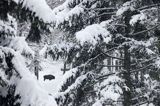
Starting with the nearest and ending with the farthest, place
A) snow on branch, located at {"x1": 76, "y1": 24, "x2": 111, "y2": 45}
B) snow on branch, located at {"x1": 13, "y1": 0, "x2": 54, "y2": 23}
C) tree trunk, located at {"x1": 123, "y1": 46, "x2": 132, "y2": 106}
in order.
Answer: snow on branch, located at {"x1": 13, "y1": 0, "x2": 54, "y2": 23}
snow on branch, located at {"x1": 76, "y1": 24, "x2": 111, "y2": 45}
tree trunk, located at {"x1": 123, "y1": 46, "x2": 132, "y2": 106}

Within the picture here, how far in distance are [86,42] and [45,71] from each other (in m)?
41.7

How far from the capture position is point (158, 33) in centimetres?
1126

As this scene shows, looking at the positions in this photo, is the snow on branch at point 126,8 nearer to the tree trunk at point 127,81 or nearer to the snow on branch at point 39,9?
the tree trunk at point 127,81

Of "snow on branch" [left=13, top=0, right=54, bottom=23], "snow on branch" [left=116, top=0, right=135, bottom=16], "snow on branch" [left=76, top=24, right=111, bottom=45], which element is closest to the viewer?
"snow on branch" [left=13, top=0, right=54, bottom=23]

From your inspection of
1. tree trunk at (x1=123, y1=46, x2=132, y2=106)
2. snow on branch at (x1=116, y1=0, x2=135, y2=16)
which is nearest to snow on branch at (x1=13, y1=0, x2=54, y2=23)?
snow on branch at (x1=116, y1=0, x2=135, y2=16)

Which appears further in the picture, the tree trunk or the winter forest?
the tree trunk

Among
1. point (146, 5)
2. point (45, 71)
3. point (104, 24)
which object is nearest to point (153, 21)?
point (146, 5)

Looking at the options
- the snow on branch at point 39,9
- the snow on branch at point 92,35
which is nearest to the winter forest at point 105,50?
the snow on branch at point 92,35

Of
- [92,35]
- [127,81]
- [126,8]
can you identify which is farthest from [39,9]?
[127,81]

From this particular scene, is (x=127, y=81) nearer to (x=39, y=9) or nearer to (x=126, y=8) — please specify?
(x=126, y=8)

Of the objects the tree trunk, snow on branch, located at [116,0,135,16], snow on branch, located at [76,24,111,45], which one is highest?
snow on branch, located at [116,0,135,16]

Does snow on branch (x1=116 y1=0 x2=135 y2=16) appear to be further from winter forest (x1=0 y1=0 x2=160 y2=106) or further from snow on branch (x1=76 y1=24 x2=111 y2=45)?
snow on branch (x1=76 y1=24 x2=111 y2=45)

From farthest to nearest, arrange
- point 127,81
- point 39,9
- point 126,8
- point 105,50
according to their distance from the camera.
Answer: point 105,50 < point 127,81 < point 126,8 < point 39,9

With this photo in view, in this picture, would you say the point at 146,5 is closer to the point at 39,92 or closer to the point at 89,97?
the point at 89,97
